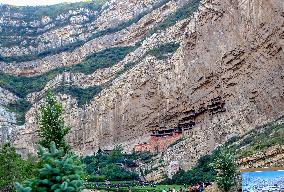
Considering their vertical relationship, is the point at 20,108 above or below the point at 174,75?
above

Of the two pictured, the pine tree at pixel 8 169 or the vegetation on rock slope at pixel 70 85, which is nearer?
the pine tree at pixel 8 169

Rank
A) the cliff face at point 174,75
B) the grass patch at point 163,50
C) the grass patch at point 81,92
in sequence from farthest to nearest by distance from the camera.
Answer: the grass patch at point 81,92 → the grass patch at point 163,50 → the cliff face at point 174,75

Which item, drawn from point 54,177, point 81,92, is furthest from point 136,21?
point 54,177

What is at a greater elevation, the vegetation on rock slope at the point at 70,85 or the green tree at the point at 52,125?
the vegetation on rock slope at the point at 70,85

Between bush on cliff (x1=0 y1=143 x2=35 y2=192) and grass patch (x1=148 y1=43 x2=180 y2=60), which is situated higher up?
grass patch (x1=148 y1=43 x2=180 y2=60)

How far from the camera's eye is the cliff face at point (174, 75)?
5744cm

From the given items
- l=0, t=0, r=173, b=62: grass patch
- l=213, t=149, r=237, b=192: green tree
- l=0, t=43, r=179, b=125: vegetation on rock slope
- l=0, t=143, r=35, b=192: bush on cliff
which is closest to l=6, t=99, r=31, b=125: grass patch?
l=0, t=43, r=179, b=125: vegetation on rock slope

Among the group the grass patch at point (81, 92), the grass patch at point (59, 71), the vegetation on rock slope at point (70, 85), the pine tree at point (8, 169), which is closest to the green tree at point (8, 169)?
the pine tree at point (8, 169)

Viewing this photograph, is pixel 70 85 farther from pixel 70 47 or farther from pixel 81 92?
pixel 70 47

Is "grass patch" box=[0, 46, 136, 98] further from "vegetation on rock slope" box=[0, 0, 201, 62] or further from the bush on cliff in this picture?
the bush on cliff

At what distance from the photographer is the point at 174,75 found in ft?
235

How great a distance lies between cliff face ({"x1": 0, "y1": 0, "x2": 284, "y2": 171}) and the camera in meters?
57.4

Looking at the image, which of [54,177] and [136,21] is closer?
[54,177]

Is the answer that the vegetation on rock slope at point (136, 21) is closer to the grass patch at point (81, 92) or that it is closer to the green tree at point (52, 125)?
the grass patch at point (81, 92)
